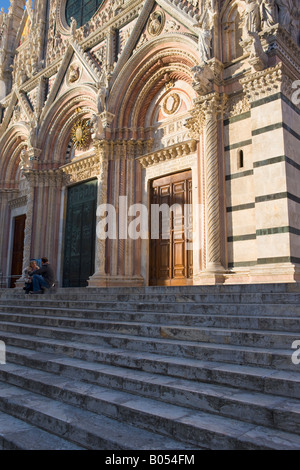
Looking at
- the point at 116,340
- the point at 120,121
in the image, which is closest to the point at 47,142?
the point at 120,121

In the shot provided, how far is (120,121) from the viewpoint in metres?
12.5

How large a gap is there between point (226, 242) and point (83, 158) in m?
7.40

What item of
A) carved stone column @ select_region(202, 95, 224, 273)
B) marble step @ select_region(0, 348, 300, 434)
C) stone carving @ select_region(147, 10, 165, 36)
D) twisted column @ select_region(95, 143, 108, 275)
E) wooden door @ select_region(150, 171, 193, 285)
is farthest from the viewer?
twisted column @ select_region(95, 143, 108, 275)

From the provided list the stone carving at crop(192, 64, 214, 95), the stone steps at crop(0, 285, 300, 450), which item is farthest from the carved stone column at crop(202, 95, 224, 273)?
the stone steps at crop(0, 285, 300, 450)

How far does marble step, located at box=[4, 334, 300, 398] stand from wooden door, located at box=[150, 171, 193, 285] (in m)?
5.82

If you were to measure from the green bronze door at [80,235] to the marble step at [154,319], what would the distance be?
5375 millimetres

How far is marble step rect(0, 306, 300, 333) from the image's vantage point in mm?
3893

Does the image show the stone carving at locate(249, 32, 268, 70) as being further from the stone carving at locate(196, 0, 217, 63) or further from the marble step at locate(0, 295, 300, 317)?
the marble step at locate(0, 295, 300, 317)

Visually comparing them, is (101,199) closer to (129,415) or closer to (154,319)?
(154,319)

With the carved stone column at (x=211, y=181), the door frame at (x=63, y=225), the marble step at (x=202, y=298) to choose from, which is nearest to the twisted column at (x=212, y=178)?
the carved stone column at (x=211, y=181)

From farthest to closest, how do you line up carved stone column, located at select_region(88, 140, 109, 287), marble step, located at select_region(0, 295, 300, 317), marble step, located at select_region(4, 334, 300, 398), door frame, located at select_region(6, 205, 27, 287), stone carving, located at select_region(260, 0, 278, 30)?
door frame, located at select_region(6, 205, 27, 287) < carved stone column, located at select_region(88, 140, 109, 287) < stone carving, located at select_region(260, 0, 278, 30) < marble step, located at select_region(0, 295, 300, 317) < marble step, located at select_region(4, 334, 300, 398)

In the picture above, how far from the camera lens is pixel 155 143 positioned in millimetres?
12055

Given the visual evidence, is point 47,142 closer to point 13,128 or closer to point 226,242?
point 13,128

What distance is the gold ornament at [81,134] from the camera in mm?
14602
